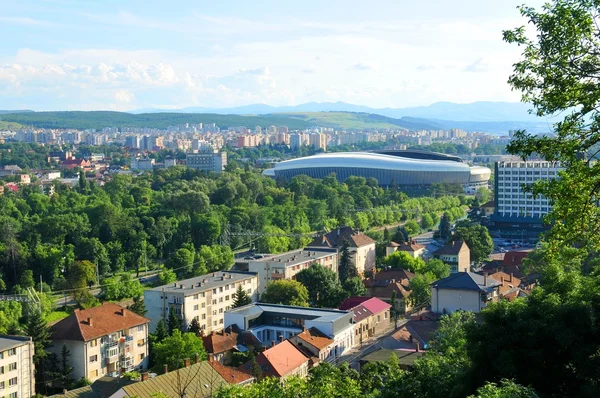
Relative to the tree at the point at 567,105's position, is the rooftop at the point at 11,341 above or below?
below

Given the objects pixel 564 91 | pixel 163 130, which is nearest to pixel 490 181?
pixel 564 91

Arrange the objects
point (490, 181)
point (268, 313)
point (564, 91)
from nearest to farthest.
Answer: point (564, 91), point (268, 313), point (490, 181)

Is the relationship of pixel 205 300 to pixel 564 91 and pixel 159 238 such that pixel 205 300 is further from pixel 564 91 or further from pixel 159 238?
pixel 564 91

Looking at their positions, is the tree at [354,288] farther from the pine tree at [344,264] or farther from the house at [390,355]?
the house at [390,355]

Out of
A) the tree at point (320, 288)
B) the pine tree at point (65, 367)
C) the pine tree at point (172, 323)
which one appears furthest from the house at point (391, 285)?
the pine tree at point (65, 367)

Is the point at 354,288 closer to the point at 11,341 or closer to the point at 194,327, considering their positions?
the point at 194,327
